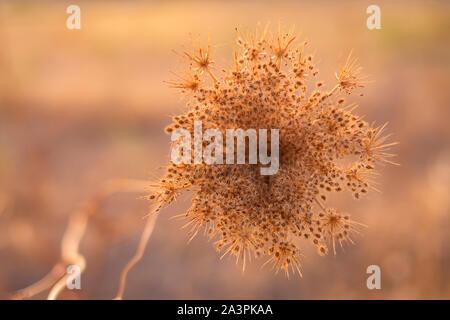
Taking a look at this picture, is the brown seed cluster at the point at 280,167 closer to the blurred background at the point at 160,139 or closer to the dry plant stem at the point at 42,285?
the blurred background at the point at 160,139

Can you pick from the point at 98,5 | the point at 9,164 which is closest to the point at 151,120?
the point at 9,164

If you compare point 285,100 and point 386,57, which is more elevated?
point 386,57

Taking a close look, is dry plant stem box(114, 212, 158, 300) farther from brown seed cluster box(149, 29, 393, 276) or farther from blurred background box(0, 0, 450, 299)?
blurred background box(0, 0, 450, 299)

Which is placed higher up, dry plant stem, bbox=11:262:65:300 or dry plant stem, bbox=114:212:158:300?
dry plant stem, bbox=114:212:158:300

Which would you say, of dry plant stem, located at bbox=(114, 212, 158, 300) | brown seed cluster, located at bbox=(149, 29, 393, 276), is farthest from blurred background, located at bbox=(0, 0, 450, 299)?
dry plant stem, located at bbox=(114, 212, 158, 300)

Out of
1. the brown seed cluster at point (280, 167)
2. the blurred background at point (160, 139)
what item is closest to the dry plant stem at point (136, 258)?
the brown seed cluster at point (280, 167)

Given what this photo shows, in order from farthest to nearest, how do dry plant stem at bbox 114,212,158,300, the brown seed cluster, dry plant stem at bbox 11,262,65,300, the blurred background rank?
the blurred background
dry plant stem at bbox 11,262,65,300
dry plant stem at bbox 114,212,158,300
the brown seed cluster

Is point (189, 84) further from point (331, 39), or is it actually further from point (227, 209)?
point (331, 39)
